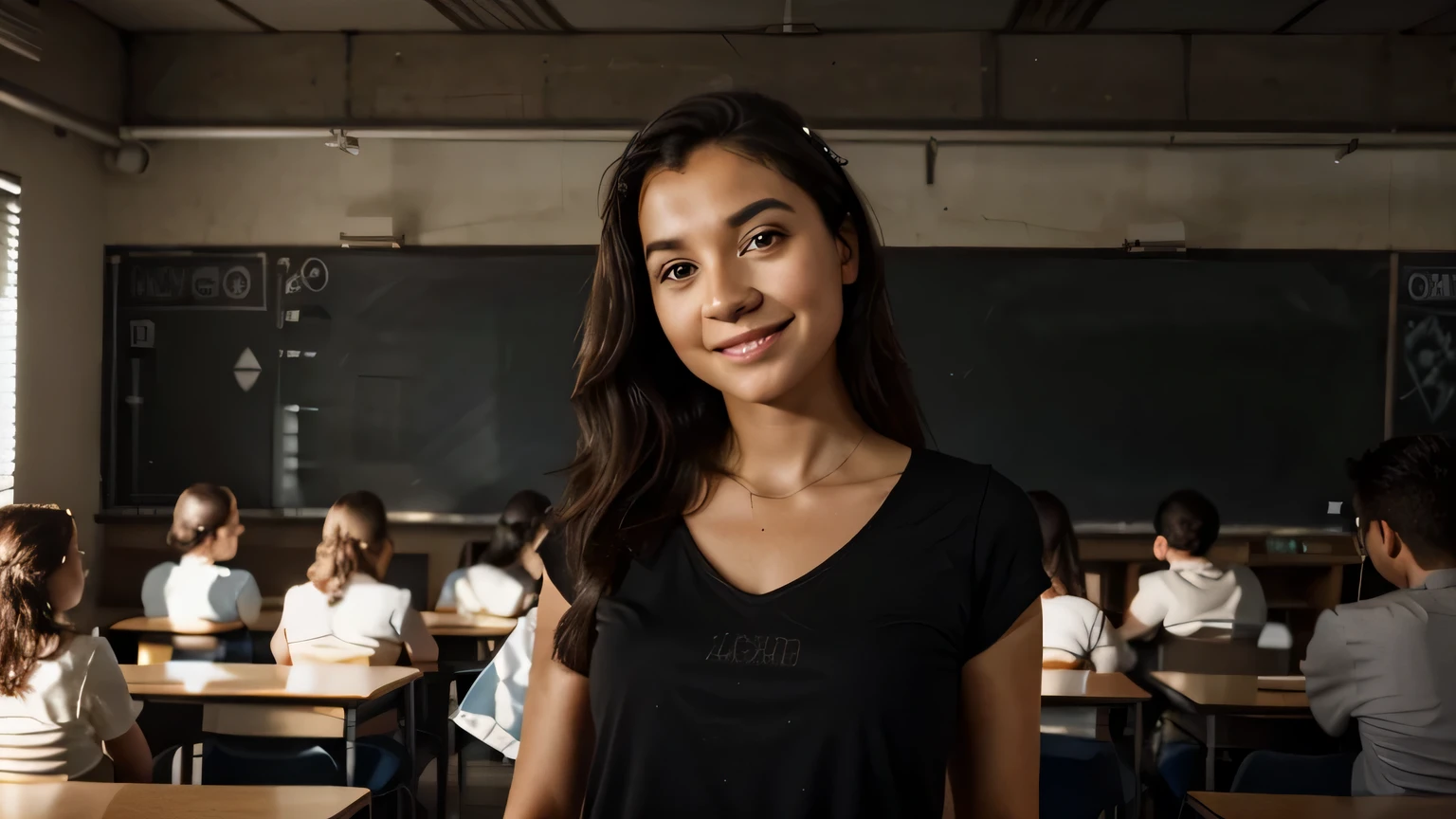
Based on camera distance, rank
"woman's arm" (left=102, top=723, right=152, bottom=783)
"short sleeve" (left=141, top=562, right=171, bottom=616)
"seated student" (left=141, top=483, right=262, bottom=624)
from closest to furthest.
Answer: "woman's arm" (left=102, top=723, right=152, bottom=783) → "seated student" (left=141, top=483, right=262, bottom=624) → "short sleeve" (left=141, top=562, right=171, bottom=616)

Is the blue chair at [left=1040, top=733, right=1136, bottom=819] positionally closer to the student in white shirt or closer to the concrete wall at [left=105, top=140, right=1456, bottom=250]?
the student in white shirt

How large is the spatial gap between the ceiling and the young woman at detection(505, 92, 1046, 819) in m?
3.77

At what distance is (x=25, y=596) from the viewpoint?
242 centimetres

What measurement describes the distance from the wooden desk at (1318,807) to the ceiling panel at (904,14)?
3349mm

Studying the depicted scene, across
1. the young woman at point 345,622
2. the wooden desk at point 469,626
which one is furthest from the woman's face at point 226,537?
the wooden desk at point 469,626

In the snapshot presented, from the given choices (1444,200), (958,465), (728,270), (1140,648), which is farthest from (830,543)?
(1444,200)

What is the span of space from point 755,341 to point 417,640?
2846 millimetres

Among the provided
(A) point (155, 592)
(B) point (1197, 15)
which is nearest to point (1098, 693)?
(B) point (1197, 15)

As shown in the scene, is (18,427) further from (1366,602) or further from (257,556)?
(1366,602)

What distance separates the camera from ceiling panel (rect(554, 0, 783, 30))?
14.6 feet

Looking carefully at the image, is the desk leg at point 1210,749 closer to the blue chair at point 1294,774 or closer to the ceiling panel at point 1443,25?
the blue chair at point 1294,774

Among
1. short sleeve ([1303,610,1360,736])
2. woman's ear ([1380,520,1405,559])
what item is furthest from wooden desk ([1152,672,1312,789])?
woman's ear ([1380,520,1405,559])

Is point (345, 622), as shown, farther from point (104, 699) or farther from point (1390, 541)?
point (1390, 541)

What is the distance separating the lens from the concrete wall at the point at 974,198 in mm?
4781
